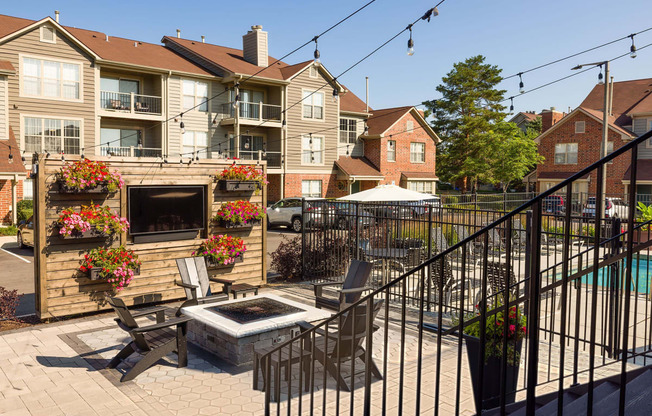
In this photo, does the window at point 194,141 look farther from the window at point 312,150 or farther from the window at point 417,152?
the window at point 417,152

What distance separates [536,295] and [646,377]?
1115 mm

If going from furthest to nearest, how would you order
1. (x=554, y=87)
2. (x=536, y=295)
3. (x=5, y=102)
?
(x=5, y=102) < (x=554, y=87) < (x=536, y=295)

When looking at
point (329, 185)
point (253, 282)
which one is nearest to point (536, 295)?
point (253, 282)

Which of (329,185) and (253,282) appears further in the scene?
(329,185)

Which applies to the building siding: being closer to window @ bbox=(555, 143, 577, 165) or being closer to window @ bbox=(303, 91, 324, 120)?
window @ bbox=(303, 91, 324, 120)

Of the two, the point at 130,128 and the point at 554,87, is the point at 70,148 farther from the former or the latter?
the point at 554,87

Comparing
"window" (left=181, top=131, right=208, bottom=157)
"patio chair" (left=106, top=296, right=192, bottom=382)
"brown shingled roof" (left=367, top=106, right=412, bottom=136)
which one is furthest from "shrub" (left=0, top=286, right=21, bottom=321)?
"brown shingled roof" (left=367, top=106, right=412, bottom=136)

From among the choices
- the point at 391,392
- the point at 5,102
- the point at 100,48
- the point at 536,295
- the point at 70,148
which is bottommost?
the point at 391,392

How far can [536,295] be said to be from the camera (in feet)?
8.39

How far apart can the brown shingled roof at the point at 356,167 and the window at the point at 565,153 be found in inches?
535

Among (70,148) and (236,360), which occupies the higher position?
(70,148)

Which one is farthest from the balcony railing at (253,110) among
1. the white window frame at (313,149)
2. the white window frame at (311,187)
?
the white window frame at (311,187)

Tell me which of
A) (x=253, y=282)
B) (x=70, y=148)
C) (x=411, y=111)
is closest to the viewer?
(x=253, y=282)

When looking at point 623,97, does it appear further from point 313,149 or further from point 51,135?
point 51,135
